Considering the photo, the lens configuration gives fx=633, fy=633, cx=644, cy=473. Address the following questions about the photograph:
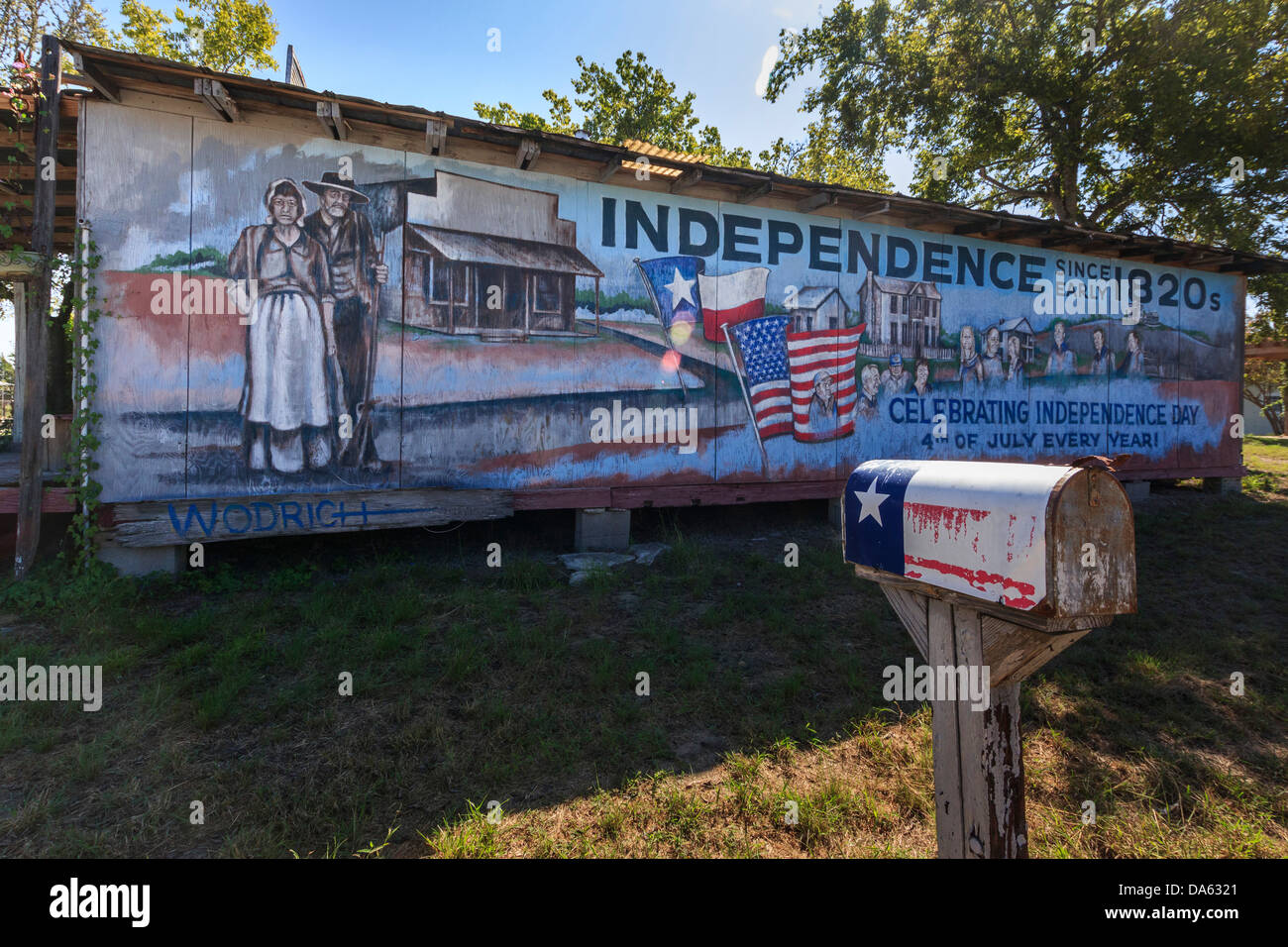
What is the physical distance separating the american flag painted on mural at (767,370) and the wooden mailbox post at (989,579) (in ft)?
18.9

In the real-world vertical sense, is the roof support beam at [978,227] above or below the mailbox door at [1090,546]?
above

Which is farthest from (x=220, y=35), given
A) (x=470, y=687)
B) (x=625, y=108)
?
(x=470, y=687)

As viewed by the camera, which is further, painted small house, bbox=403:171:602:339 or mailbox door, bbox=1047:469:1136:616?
painted small house, bbox=403:171:602:339

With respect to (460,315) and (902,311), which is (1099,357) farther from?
(460,315)

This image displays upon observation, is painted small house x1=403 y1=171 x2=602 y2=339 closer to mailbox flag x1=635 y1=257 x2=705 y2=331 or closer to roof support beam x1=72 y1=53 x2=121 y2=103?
mailbox flag x1=635 y1=257 x2=705 y2=331

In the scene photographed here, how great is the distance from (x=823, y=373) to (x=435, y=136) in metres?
5.26

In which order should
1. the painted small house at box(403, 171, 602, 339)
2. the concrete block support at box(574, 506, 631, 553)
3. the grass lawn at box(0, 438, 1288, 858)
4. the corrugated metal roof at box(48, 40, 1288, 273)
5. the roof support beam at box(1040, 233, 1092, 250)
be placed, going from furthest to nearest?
1. the roof support beam at box(1040, 233, 1092, 250)
2. the concrete block support at box(574, 506, 631, 553)
3. the painted small house at box(403, 171, 602, 339)
4. the corrugated metal roof at box(48, 40, 1288, 273)
5. the grass lawn at box(0, 438, 1288, 858)

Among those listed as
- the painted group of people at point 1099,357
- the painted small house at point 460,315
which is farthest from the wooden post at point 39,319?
the painted group of people at point 1099,357

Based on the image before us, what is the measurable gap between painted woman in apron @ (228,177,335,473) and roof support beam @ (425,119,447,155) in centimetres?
130

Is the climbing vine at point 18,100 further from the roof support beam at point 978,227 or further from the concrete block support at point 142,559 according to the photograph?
the roof support beam at point 978,227

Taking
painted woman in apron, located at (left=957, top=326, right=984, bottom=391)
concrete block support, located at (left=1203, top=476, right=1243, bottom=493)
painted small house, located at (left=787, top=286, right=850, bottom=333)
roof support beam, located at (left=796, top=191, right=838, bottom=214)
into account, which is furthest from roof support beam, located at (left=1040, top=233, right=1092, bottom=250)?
concrete block support, located at (left=1203, top=476, right=1243, bottom=493)

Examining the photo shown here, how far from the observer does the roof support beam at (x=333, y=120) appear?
18.3 ft

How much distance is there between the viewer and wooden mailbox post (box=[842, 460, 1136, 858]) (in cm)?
163
